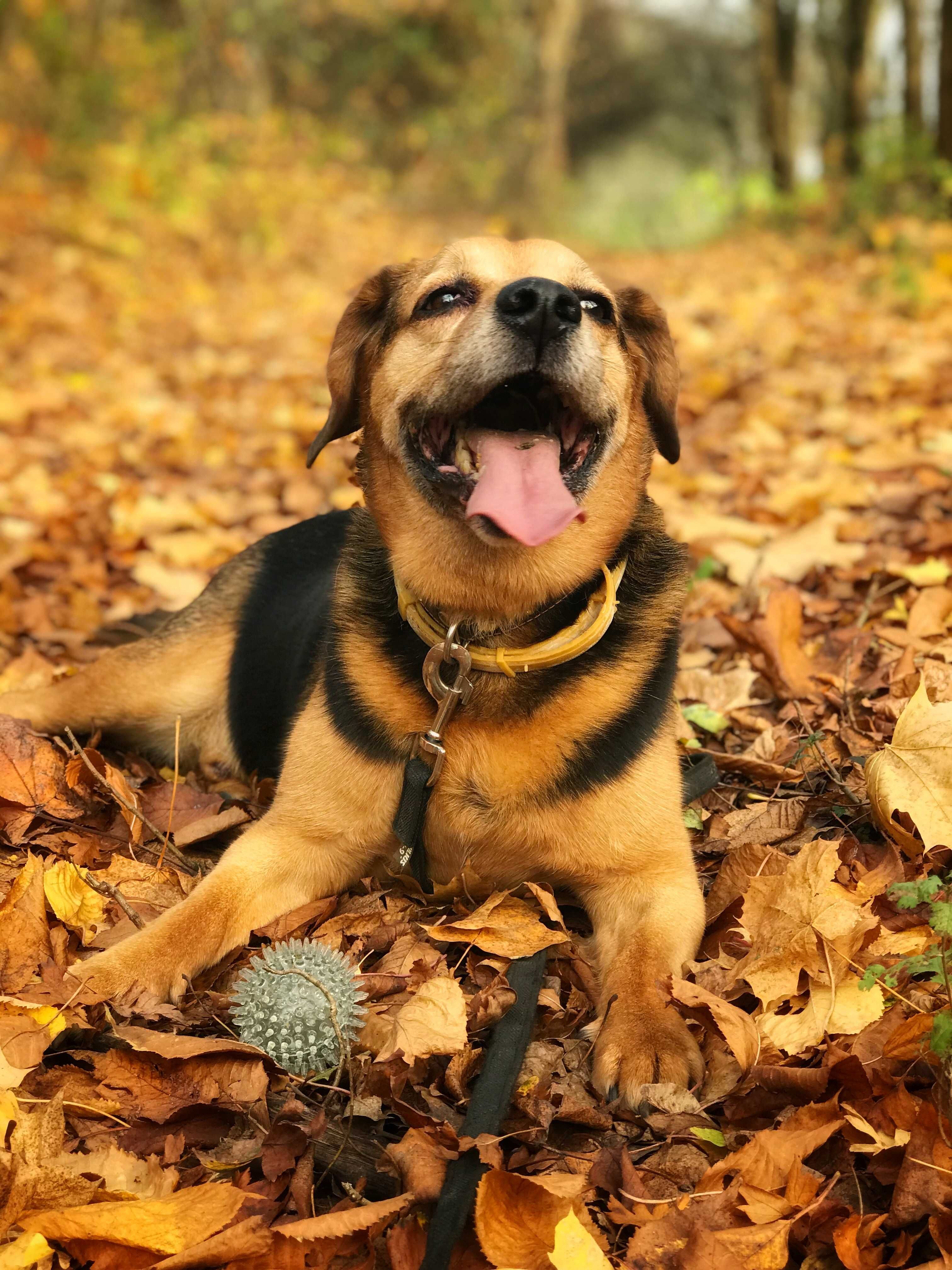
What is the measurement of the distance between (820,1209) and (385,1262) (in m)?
0.92

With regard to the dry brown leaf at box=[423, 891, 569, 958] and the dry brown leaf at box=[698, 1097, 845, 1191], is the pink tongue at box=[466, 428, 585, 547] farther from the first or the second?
the dry brown leaf at box=[698, 1097, 845, 1191]

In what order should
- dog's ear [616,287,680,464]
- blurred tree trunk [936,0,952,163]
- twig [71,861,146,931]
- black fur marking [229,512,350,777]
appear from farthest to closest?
1. blurred tree trunk [936,0,952,163]
2. black fur marking [229,512,350,777]
3. dog's ear [616,287,680,464]
4. twig [71,861,146,931]

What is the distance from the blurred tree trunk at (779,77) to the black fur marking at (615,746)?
74.4 feet

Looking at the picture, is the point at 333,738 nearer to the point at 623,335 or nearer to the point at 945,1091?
the point at 623,335

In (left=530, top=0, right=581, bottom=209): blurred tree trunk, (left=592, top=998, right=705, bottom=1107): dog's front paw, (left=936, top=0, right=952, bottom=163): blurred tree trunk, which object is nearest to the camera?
(left=592, top=998, right=705, bottom=1107): dog's front paw

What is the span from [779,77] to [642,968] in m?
25.7

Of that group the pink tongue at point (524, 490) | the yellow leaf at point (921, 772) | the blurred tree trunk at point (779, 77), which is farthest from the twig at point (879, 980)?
the blurred tree trunk at point (779, 77)

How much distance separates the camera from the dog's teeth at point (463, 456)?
11.2ft

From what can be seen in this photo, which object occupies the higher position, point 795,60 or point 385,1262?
point 795,60

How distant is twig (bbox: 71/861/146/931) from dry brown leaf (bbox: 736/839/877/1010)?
1.78 m

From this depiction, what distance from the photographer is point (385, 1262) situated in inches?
91.1

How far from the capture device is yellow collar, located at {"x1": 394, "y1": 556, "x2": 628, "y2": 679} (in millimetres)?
3338

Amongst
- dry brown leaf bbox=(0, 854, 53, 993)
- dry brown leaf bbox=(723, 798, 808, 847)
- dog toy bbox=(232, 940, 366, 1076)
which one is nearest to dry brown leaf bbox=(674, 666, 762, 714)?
dry brown leaf bbox=(723, 798, 808, 847)

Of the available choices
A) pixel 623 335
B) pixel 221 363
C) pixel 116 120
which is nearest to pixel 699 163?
pixel 116 120
